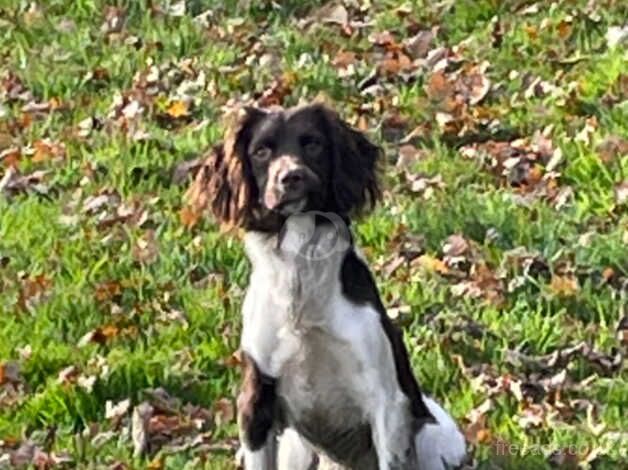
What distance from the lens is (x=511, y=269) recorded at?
8.15 meters

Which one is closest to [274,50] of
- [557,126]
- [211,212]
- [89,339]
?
[557,126]

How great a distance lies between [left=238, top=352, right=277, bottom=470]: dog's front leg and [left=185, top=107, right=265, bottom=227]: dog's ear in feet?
1.47

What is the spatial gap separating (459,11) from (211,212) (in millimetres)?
5420

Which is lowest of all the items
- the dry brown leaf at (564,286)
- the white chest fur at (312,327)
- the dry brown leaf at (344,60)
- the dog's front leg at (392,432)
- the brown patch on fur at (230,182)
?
the dry brown leaf at (344,60)

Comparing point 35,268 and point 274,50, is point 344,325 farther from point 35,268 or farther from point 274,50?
point 274,50

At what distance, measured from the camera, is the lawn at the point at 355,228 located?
23.7 ft

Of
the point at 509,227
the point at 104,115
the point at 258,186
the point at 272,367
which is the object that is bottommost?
the point at 104,115

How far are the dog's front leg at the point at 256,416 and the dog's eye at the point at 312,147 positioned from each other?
2.22 feet

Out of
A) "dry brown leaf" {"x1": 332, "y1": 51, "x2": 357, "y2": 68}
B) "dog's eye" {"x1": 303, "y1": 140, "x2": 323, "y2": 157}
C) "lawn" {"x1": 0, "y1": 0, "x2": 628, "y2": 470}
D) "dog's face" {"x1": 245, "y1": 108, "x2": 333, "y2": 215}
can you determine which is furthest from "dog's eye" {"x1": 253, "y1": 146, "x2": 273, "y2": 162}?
"dry brown leaf" {"x1": 332, "y1": 51, "x2": 357, "y2": 68}

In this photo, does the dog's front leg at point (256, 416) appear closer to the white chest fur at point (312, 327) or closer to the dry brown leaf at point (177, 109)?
the white chest fur at point (312, 327)

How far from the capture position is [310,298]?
6.29 metres

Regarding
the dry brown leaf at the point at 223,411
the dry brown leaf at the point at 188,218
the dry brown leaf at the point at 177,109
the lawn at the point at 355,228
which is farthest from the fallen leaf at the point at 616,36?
the dry brown leaf at the point at 223,411

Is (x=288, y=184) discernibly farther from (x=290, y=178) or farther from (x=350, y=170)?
(x=350, y=170)

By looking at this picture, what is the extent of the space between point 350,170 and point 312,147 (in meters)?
0.15
